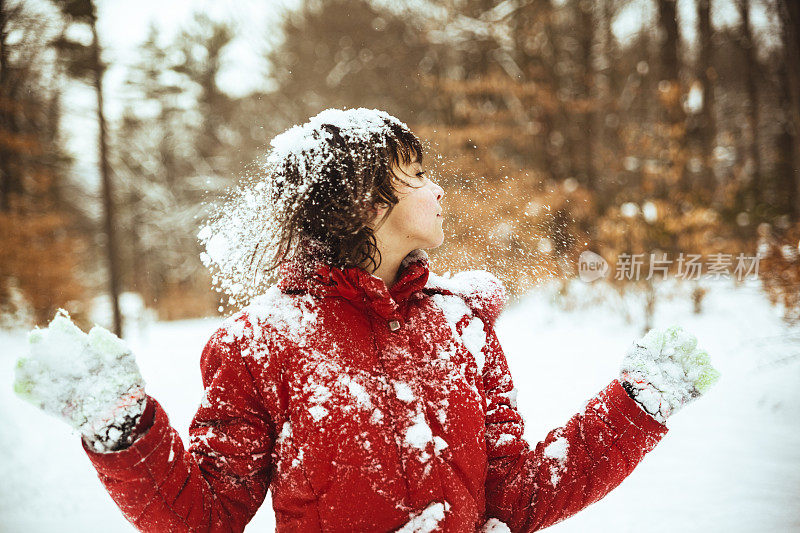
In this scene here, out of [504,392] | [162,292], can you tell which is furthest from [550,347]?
[162,292]

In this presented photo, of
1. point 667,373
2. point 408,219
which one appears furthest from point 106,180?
point 667,373

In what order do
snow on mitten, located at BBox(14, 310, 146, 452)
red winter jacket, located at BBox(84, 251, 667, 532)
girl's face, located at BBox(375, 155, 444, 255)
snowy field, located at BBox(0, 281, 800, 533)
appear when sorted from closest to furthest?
snow on mitten, located at BBox(14, 310, 146, 452)
red winter jacket, located at BBox(84, 251, 667, 532)
girl's face, located at BBox(375, 155, 444, 255)
snowy field, located at BBox(0, 281, 800, 533)

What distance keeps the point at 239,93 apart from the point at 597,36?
8.32m

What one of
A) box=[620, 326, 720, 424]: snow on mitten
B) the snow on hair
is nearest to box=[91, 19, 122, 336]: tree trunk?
the snow on hair

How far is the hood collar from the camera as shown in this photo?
113 centimetres

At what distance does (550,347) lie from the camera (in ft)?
20.2

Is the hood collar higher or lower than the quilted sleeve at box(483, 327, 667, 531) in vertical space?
higher

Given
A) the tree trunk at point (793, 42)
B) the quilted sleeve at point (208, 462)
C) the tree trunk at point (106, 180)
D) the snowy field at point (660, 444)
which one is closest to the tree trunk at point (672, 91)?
the tree trunk at point (793, 42)

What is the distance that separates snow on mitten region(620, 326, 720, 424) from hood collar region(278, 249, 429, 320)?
0.53m

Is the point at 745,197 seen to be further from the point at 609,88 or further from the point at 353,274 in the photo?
the point at 353,274

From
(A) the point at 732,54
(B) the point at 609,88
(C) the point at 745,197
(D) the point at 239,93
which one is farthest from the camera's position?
(A) the point at 732,54

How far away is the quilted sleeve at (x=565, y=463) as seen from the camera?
3.92 feet

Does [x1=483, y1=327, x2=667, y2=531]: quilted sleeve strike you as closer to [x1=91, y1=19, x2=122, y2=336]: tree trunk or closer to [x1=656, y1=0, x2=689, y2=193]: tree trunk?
[x1=656, y1=0, x2=689, y2=193]: tree trunk

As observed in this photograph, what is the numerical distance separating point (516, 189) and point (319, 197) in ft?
18.8
